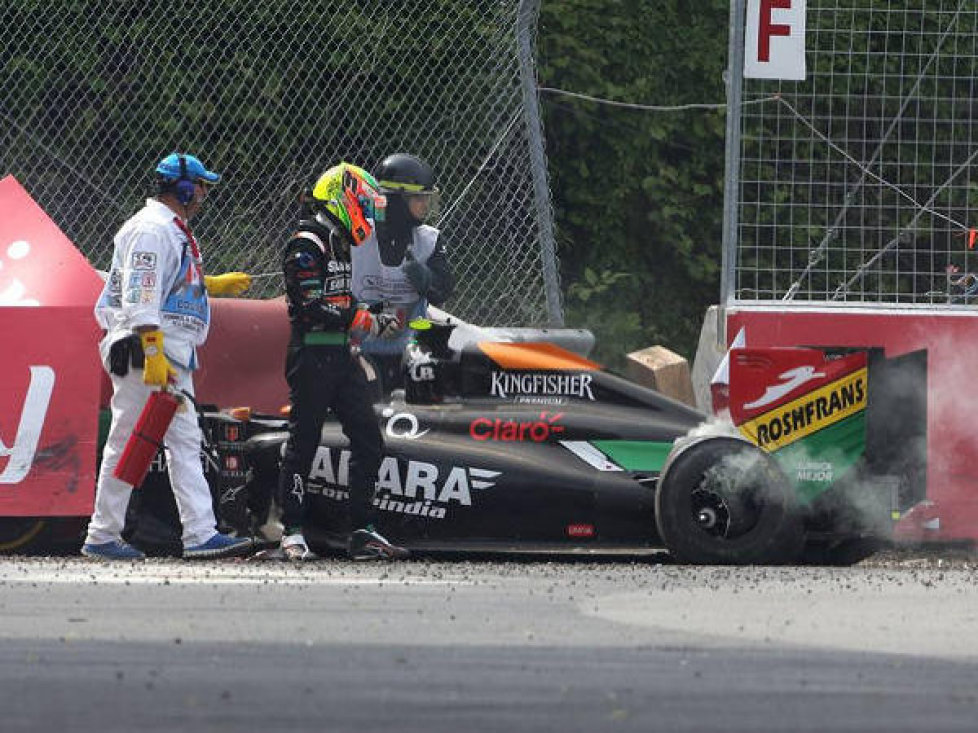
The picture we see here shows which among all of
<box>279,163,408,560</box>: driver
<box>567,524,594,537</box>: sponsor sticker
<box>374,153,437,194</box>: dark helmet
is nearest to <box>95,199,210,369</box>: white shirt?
<box>279,163,408,560</box>: driver

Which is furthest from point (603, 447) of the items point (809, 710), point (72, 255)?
point (809, 710)

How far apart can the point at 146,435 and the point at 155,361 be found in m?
0.31

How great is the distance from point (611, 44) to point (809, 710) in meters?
9.41

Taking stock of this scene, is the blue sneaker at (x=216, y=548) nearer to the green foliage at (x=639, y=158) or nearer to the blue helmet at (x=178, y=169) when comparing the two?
the blue helmet at (x=178, y=169)

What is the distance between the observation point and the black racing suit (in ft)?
31.4

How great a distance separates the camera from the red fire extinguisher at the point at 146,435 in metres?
9.52

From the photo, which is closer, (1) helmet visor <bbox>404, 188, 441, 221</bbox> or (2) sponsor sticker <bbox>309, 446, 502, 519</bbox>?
(2) sponsor sticker <bbox>309, 446, 502, 519</bbox>

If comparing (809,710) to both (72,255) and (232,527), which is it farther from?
(72,255)

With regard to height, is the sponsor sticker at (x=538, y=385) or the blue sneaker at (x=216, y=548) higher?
the sponsor sticker at (x=538, y=385)

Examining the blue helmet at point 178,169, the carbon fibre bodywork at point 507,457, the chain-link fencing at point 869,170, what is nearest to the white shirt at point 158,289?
the blue helmet at point 178,169

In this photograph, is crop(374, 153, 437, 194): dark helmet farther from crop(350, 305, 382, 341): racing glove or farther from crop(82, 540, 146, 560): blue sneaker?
crop(82, 540, 146, 560): blue sneaker

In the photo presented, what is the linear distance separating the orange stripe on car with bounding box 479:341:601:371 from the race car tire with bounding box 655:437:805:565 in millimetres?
692

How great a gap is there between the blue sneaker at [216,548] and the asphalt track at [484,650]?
1.17 feet

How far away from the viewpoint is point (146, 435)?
9516 millimetres
